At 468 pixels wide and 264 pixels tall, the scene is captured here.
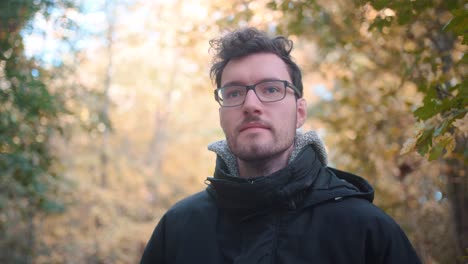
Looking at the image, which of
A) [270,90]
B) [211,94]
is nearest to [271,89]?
[270,90]

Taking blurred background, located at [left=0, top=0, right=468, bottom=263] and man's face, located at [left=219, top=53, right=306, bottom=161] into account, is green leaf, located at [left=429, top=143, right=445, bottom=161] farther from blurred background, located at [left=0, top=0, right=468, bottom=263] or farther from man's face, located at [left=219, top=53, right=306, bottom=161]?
man's face, located at [left=219, top=53, right=306, bottom=161]

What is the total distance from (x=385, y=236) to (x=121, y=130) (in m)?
13.9

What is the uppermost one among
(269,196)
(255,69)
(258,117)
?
(255,69)

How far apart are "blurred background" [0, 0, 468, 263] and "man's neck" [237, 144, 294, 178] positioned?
22.2 inches

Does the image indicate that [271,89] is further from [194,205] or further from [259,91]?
[194,205]

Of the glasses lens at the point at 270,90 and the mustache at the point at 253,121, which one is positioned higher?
the glasses lens at the point at 270,90

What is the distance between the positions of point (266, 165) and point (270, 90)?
38 cm

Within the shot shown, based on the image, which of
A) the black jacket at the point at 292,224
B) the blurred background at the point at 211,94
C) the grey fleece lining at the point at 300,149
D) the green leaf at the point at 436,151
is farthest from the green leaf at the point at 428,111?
the grey fleece lining at the point at 300,149

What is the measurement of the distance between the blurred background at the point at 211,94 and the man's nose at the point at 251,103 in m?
0.69

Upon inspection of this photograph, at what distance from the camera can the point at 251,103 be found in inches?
80.3

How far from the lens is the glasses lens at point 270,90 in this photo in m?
2.10

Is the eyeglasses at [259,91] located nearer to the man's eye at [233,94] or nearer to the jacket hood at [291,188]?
the man's eye at [233,94]

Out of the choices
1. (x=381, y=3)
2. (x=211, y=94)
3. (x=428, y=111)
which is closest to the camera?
(x=428, y=111)

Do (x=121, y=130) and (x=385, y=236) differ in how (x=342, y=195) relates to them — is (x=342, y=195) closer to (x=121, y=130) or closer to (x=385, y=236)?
(x=385, y=236)
